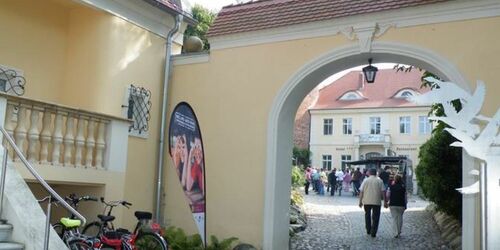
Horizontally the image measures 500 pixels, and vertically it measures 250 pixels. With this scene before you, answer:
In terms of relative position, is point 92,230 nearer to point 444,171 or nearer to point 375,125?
point 444,171

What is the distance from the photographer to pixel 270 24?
10391 mm

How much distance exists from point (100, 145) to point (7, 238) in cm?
365

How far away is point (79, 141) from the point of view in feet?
29.9

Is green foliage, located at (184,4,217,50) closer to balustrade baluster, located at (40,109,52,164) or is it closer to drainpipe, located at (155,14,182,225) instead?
drainpipe, located at (155,14,182,225)

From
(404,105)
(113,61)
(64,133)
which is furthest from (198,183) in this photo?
(404,105)

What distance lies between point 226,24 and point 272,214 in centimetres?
392

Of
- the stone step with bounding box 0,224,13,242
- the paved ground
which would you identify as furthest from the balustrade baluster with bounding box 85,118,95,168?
the paved ground

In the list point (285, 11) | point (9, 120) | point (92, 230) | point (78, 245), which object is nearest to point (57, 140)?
point (9, 120)

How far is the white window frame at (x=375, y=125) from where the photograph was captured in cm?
4788

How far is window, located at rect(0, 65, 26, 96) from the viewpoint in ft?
31.5

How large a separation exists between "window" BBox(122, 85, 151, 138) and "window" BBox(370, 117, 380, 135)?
38.9m

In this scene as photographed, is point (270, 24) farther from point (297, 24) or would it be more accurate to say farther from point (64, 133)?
point (64, 133)

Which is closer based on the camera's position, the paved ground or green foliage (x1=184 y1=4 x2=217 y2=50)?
the paved ground

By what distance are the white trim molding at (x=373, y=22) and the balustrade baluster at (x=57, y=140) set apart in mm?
3743
